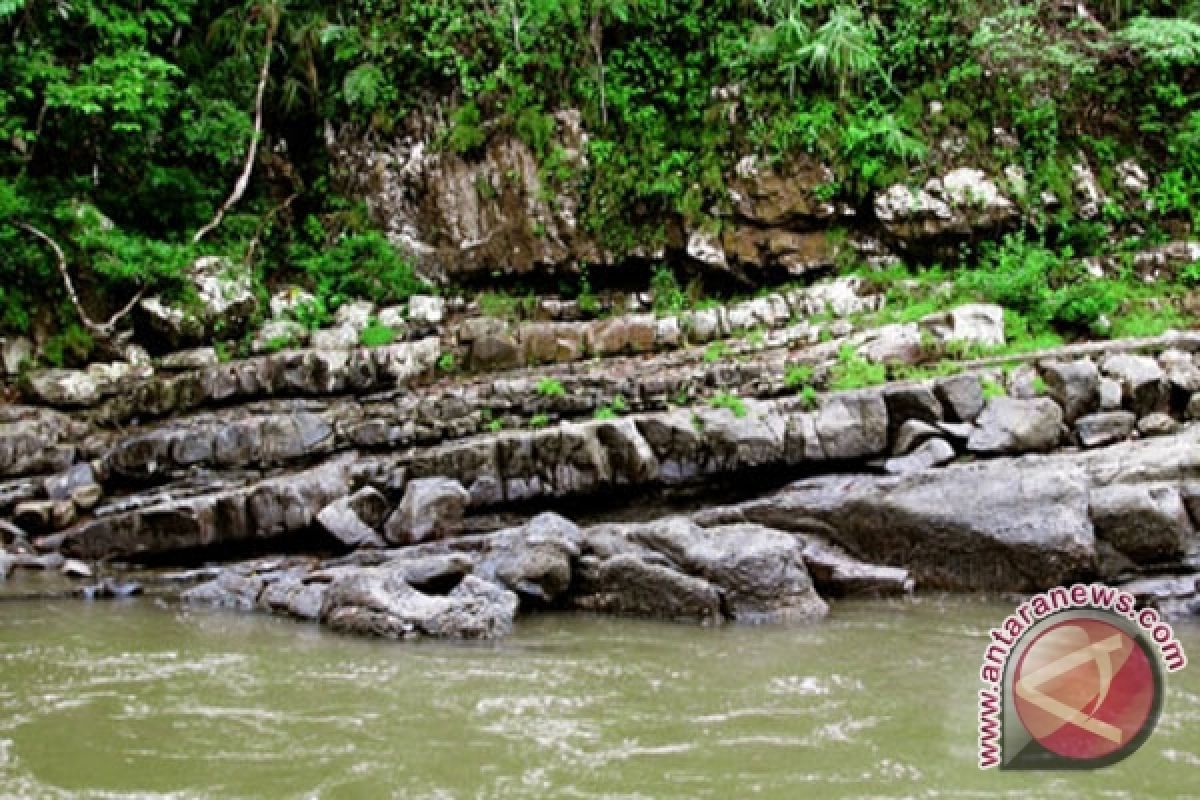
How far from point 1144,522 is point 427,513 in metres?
7.13

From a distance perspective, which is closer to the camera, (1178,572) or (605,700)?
(605,700)

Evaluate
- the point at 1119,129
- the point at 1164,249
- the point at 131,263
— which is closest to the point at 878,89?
the point at 1119,129

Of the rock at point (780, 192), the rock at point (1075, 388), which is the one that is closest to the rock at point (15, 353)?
the rock at point (780, 192)

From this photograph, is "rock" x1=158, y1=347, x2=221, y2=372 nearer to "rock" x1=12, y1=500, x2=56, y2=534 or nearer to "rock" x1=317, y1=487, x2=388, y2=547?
"rock" x1=12, y1=500, x2=56, y2=534

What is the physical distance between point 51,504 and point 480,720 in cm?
928

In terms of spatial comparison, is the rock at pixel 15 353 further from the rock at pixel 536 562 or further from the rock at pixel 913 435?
the rock at pixel 913 435

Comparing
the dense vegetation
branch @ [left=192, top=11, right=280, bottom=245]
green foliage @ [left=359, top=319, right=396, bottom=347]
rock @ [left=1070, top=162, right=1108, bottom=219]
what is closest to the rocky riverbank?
green foliage @ [left=359, top=319, right=396, bottom=347]

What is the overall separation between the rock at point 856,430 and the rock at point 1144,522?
8.18ft

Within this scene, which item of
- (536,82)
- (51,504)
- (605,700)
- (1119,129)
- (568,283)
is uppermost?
(536,82)

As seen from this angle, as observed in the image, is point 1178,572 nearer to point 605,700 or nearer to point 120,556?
point 605,700

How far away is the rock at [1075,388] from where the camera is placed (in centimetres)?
1008

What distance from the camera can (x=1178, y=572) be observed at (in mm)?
7895

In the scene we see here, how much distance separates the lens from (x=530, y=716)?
4766 millimetres

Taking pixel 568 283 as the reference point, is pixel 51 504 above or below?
below
